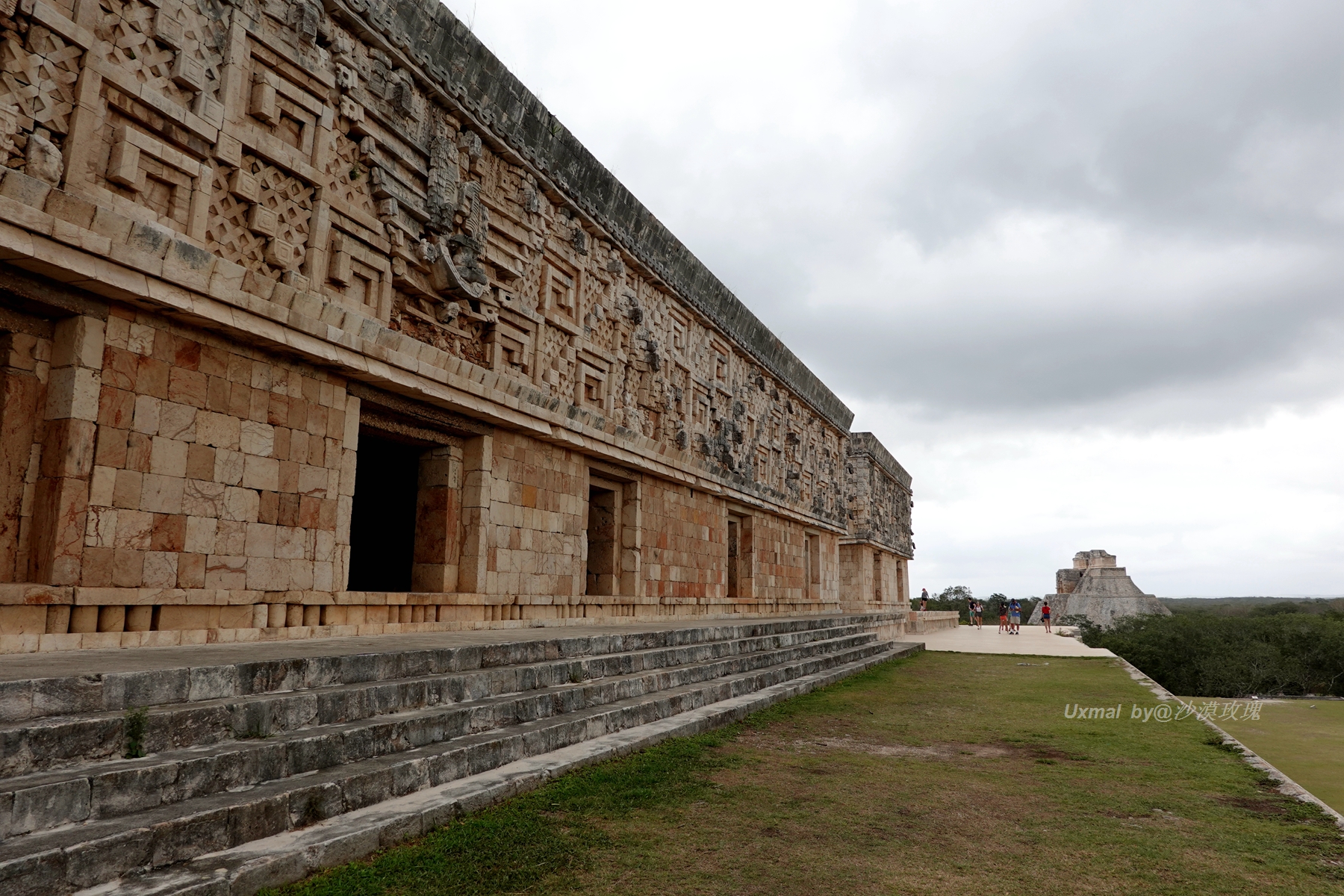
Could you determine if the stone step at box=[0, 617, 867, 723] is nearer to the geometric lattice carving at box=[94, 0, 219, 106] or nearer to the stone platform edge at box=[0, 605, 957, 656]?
the stone platform edge at box=[0, 605, 957, 656]

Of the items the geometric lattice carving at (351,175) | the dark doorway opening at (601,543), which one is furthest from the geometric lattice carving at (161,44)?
the dark doorway opening at (601,543)

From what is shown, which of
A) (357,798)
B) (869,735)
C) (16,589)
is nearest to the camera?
(357,798)

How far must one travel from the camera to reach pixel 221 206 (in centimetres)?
536

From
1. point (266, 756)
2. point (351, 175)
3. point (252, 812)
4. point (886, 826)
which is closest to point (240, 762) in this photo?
point (266, 756)

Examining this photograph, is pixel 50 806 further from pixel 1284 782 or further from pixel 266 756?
pixel 1284 782

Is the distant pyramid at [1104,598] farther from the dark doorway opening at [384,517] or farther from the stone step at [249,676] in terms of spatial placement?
the stone step at [249,676]

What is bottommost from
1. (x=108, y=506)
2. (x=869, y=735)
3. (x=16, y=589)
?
(x=869, y=735)

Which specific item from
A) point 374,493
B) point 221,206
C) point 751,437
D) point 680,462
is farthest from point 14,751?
point 751,437

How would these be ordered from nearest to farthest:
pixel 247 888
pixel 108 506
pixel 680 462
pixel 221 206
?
pixel 247 888
pixel 108 506
pixel 221 206
pixel 680 462

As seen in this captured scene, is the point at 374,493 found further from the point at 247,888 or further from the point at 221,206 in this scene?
the point at 247,888

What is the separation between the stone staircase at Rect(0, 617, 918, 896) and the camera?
2.40m

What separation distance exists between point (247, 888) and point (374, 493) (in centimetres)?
704

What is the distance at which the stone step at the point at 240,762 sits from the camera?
2.43m

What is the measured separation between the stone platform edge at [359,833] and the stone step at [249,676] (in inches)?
32.2
